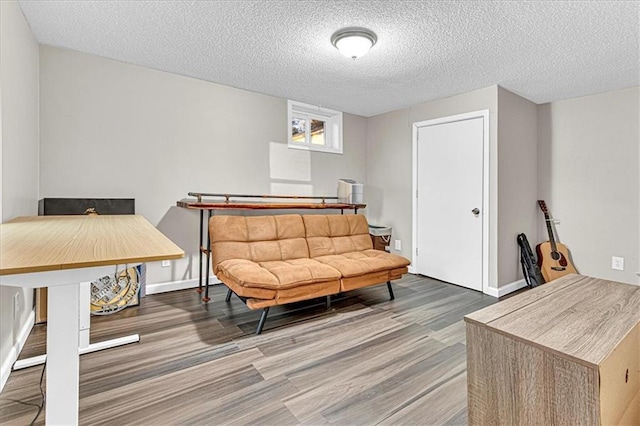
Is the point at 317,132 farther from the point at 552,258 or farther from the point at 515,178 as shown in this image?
the point at 552,258

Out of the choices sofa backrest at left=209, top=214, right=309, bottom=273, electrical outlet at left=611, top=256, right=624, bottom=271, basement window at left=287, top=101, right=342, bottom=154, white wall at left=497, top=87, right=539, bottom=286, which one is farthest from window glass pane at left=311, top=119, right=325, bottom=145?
electrical outlet at left=611, top=256, right=624, bottom=271

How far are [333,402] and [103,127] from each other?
119 inches

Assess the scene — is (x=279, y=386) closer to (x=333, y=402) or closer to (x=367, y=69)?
(x=333, y=402)

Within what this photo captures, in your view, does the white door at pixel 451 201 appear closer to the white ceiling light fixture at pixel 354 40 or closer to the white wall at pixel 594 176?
the white wall at pixel 594 176

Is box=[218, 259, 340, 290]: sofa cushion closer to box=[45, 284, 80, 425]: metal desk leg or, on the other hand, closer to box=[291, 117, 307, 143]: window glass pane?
box=[45, 284, 80, 425]: metal desk leg

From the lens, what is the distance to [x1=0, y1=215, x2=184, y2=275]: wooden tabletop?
0.94m

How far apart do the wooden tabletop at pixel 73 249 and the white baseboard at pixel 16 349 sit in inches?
31.0

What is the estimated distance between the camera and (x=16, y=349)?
1.92 meters

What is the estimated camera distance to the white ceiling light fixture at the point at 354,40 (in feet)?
7.44

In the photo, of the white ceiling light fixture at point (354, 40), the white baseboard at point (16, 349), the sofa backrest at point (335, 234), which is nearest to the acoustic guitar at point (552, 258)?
the sofa backrest at point (335, 234)

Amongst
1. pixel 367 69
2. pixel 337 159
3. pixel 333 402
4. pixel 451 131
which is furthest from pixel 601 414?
pixel 337 159

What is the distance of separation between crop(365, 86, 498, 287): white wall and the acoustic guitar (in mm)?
826

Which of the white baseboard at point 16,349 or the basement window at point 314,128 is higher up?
the basement window at point 314,128

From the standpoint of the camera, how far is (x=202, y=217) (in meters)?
3.29
